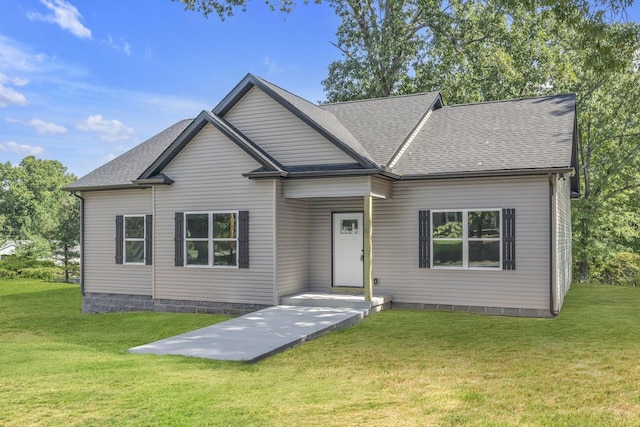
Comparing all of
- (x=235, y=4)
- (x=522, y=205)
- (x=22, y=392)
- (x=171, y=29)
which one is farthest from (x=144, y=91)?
(x=22, y=392)

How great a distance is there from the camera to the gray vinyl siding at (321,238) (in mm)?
13242

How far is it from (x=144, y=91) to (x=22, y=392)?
2503 cm

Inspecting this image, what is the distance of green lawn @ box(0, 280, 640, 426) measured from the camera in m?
4.80

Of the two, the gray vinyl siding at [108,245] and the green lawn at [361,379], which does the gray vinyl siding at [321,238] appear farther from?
the gray vinyl siding at [108,245]

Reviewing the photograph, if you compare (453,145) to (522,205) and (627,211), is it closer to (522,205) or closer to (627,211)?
(522,205)

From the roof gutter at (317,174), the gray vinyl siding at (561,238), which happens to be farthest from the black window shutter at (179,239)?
the gray vinyl siding at (561,238)

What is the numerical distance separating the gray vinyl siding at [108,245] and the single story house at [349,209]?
0.12 metres

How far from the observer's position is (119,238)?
1462 cm

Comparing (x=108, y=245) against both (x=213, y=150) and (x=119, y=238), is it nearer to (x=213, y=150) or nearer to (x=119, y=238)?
(x=119, y=238)

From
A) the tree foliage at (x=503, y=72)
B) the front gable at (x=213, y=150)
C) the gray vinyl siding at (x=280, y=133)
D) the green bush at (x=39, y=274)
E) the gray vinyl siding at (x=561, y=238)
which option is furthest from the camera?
the green bush at (x=39, y=274)

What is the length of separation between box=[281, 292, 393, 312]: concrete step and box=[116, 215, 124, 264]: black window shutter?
5.60 m

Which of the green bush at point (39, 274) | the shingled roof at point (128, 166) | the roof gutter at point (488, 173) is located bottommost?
the green bush at point (39, 274)

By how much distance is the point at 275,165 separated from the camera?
11812mm

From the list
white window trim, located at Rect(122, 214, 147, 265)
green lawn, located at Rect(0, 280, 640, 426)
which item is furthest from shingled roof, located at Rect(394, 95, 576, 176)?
white window trim, located at Rect(122, 214, 147, 265)
